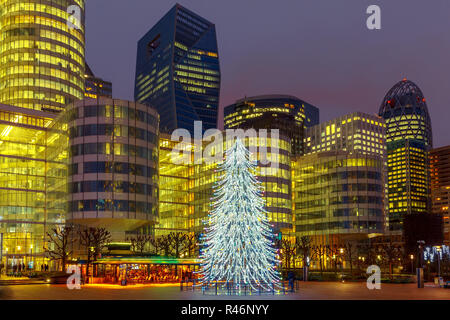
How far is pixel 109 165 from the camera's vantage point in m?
96.3

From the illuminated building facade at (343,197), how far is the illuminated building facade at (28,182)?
249 feet

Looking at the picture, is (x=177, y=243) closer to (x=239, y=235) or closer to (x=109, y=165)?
(x=109, y=165)

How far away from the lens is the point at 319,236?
6117 inches

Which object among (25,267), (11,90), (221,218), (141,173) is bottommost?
(25,267)

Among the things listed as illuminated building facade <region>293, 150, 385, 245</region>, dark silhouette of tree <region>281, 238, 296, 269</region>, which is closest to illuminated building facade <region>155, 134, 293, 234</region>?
dark silhouette of tree <region>281, 238, 296, 269</region>

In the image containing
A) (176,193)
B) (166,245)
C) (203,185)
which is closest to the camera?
(166,245)

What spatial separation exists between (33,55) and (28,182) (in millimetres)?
48709

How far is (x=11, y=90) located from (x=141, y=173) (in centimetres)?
6969

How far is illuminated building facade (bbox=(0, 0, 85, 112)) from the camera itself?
489 ft

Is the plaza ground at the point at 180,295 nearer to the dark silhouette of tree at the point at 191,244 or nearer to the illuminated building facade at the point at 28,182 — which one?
the dark silhouette of tree at the point at 191,244

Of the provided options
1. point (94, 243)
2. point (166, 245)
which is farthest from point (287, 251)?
point (94, 243)

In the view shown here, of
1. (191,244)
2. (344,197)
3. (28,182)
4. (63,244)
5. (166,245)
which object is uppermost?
(28,182)

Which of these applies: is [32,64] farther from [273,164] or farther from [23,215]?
[273,164]
